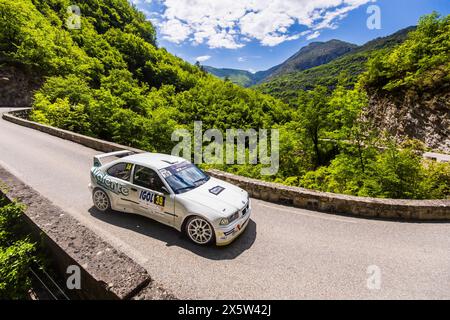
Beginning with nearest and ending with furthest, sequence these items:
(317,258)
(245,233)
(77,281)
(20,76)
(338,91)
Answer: (77,281)
(317,258)
(245,233)
(338,91)
(20,76)

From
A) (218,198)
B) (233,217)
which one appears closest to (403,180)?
(233,217)

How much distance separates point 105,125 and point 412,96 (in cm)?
2521

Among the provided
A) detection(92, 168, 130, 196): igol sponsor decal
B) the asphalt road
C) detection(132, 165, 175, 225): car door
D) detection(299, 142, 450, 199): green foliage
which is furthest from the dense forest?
detection(92, 168, 130, 196): igol sponsor decal

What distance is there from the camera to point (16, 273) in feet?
11.9

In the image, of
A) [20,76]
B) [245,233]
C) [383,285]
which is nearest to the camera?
[383,285]

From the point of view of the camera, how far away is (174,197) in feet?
16.4

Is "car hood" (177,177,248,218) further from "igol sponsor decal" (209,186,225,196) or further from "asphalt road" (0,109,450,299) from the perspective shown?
"asphalt road" (0,109,450,299)

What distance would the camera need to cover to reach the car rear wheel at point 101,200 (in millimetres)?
5984

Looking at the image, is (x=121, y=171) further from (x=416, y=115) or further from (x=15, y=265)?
(x=416, y=115)

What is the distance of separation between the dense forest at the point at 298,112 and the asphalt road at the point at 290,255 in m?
3.49

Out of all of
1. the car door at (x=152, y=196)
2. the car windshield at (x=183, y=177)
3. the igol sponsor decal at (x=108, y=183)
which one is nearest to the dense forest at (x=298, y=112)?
the car windshield at (x=183, y=177)

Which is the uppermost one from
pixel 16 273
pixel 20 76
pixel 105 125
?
pixel 20 76
